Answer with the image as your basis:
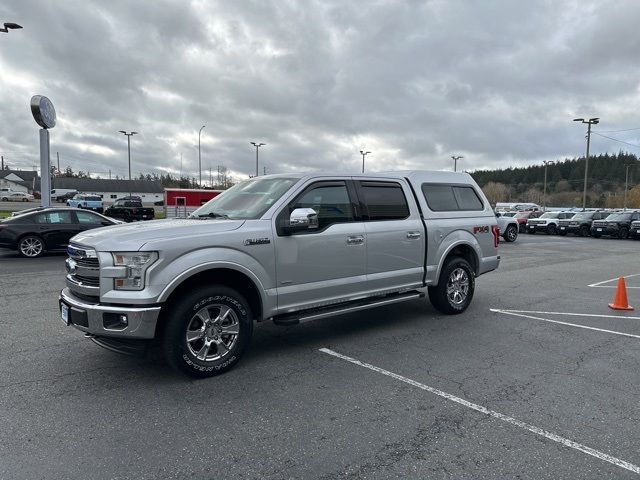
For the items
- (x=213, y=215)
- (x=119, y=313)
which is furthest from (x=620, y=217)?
(x=119, y=313)

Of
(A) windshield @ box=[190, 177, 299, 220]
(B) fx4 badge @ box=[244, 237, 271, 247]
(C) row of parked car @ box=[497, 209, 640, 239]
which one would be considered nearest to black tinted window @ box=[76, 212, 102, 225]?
(A) windshield @ box=[190, 177, 299, 220]

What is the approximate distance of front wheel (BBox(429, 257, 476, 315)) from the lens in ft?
22.0

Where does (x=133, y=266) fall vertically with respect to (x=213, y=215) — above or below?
below

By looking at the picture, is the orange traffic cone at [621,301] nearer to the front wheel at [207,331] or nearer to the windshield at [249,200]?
the windshield at [249,200]

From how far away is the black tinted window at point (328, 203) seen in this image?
5.17 meters

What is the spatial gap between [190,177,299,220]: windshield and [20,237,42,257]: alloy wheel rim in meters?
10.2

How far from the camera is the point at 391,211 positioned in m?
6.04

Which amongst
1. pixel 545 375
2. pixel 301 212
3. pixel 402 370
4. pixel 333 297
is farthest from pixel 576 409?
pixel 301 212

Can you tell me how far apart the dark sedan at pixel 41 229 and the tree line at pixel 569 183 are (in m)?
103

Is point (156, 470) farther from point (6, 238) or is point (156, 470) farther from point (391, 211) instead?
point (6, 238)

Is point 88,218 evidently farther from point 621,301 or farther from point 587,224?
point 587,224

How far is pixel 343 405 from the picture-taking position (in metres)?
A: 3.83

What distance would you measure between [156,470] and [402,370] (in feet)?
8.35

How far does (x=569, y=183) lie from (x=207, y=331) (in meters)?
133
